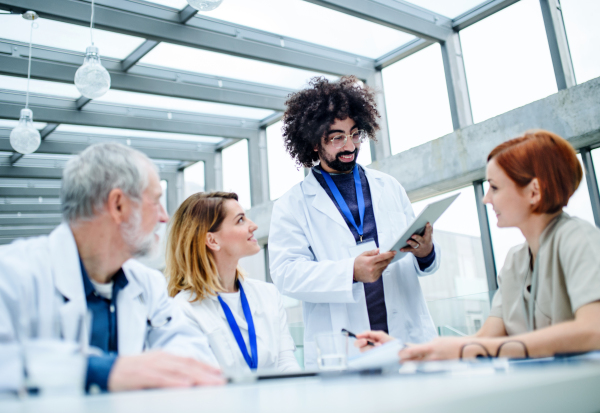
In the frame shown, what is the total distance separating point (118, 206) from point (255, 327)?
0.97 metres

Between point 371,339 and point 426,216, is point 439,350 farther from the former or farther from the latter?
point 426,216

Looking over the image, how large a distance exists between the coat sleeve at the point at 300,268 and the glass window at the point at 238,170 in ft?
20.6

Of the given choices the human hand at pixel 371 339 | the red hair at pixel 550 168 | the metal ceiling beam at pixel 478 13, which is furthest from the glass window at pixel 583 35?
the human hand at pixel 371 339

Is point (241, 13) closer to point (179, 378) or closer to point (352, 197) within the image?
point (352, 197)

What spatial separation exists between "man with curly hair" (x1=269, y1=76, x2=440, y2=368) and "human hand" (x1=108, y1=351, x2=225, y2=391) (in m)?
1.20

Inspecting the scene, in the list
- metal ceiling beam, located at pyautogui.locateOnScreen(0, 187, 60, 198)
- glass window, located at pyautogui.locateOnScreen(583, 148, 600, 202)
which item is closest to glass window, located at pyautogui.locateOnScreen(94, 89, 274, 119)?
metal ceiling beam, located at pyautogui.locateOnScreen(0, 187, 60, 198)

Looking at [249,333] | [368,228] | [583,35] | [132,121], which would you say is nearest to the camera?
[249,333]

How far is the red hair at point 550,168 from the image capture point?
143 cm

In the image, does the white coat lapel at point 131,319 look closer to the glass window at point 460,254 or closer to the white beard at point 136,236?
the white beard at point 136,236

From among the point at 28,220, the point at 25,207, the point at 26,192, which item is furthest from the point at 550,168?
the point at 28,220

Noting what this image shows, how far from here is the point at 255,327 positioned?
6.86ft

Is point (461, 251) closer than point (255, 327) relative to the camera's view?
No

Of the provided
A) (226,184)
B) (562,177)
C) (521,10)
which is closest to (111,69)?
(226,184)

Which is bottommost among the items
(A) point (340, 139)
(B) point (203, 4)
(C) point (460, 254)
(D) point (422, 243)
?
(D) point (422, 243)
